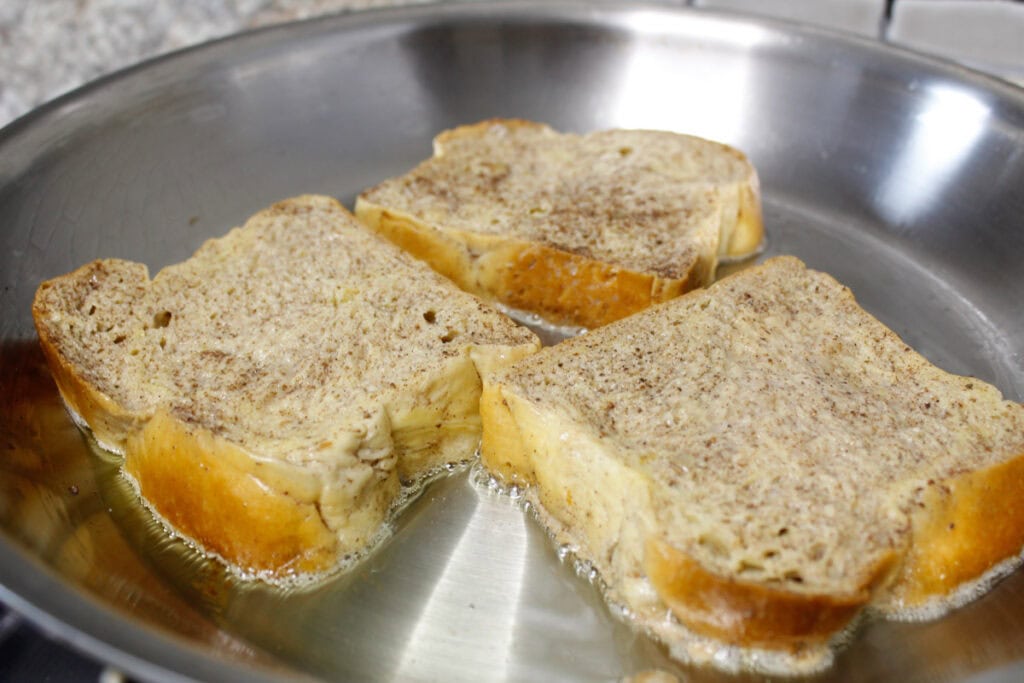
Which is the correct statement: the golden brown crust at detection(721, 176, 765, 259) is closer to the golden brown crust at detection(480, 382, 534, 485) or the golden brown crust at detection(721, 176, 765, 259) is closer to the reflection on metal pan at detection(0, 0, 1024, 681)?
the reflection on metal pan at detection(0, 0, 1024, 681)

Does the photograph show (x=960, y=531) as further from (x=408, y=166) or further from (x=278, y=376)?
(x=408, y=166)

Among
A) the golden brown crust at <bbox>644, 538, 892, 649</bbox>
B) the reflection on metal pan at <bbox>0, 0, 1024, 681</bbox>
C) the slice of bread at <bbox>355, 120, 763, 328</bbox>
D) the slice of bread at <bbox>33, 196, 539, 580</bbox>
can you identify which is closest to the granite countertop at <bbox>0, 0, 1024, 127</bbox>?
the reflection on metal pan at <bbox>0, 0, 1024, 681</bbox>

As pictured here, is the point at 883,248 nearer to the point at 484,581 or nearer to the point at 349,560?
the point at 484,581

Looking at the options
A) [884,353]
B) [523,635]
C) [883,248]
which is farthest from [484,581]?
[883,248]

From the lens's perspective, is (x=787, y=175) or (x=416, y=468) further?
(x=787, y=175)

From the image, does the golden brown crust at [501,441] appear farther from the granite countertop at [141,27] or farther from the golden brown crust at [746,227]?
the granite countertop at [141,27]

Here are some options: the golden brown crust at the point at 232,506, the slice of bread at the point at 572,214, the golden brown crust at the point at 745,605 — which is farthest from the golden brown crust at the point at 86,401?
the golden brown crust at the point at 745,605

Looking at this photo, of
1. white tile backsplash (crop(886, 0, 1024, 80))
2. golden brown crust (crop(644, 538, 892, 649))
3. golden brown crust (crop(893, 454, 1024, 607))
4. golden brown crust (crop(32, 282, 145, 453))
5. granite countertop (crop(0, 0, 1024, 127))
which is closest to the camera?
golden brown crust (crop(644, 538, 892, 649))
